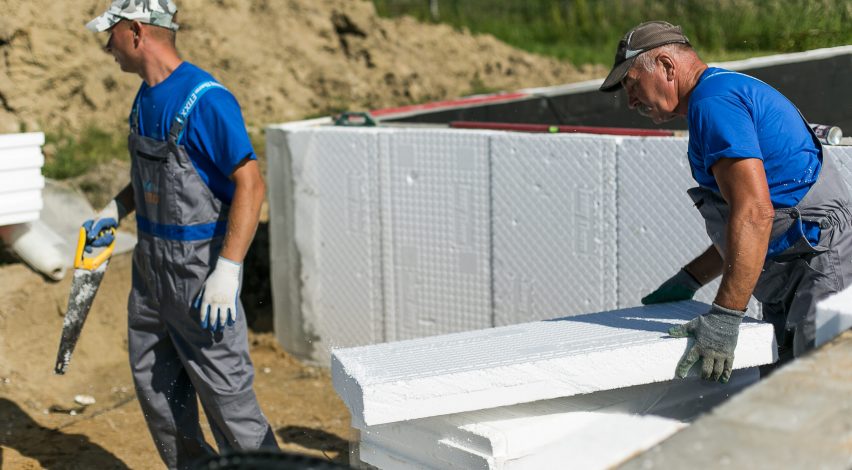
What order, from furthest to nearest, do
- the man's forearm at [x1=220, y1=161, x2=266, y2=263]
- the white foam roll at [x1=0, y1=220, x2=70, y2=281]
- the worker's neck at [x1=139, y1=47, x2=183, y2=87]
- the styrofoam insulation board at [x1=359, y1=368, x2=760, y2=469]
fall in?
the white foam roll at [x1=0, y1=220, x2=70, y2=281], the worker's neck at [x1=139, y1=47, x2=183, y2=87], the man's forearm at [x1=220, y1=161, x2=266, y2=263], the styrofoam insulation board at [x1=359, y1=368, x2=760, y2=469]

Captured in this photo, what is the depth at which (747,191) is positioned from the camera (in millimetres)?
2973

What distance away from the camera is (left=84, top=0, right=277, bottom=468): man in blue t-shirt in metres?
3.93

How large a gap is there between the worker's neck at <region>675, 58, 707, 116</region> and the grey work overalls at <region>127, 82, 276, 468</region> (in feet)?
5.86

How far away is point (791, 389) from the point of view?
231 centimetres

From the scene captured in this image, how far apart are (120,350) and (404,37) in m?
6.08

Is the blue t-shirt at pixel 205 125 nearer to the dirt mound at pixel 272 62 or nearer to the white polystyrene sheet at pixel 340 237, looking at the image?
the white polystyrene sheet at pixel 340 237

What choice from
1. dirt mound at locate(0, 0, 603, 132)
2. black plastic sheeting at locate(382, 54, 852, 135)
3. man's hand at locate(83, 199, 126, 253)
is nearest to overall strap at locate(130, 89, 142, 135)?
man's hand at locate(83, 199, 126, 253)

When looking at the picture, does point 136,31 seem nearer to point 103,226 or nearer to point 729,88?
point 103,226

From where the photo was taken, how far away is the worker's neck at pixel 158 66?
4.17 m

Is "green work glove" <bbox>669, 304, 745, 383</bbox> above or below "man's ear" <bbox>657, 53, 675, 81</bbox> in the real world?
below

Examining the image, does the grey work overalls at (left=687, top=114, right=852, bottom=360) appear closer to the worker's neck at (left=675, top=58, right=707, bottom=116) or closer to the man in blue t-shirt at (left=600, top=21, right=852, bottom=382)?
the man in blue t-shirt at (left=600, top=21, right=852, bottom=382)

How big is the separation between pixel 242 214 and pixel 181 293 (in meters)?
0.45

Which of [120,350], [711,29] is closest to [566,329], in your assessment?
[120,350]

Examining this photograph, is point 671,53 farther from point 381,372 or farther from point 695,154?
point 381,372
